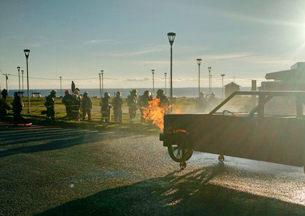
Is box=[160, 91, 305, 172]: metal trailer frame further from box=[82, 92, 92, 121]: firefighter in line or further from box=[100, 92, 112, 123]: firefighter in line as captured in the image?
box=[82, 92, 92, 121]: firefighter in line

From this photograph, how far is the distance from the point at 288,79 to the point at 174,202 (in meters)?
26.4

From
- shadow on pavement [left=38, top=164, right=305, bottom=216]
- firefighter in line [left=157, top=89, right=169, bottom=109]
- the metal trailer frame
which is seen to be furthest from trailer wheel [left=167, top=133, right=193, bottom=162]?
firefighter in line [left=157, top=89, right=169, bottom=109]

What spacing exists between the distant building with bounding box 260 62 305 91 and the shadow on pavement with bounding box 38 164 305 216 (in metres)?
20.8

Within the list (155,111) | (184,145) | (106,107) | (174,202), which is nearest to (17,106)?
(106,107)

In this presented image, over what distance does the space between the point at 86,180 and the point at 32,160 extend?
9.12ft

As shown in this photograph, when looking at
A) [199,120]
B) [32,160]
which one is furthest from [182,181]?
[32,160]

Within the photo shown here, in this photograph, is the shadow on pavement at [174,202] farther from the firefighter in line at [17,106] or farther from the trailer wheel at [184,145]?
the firefighter in line at [17,106]

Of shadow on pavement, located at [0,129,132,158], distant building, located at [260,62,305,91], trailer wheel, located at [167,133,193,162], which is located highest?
distant building, located at [260,62,305,91]

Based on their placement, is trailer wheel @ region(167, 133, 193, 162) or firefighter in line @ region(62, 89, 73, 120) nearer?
trailer wheel @ region(167, 133, 193, 162)

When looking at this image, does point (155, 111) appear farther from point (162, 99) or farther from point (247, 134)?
point (247, 134)

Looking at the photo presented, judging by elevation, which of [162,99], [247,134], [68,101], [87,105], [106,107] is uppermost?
[162,99]

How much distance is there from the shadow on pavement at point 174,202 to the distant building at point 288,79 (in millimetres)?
20824

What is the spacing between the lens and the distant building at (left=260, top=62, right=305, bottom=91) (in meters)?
24.1

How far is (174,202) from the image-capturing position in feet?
16.4
